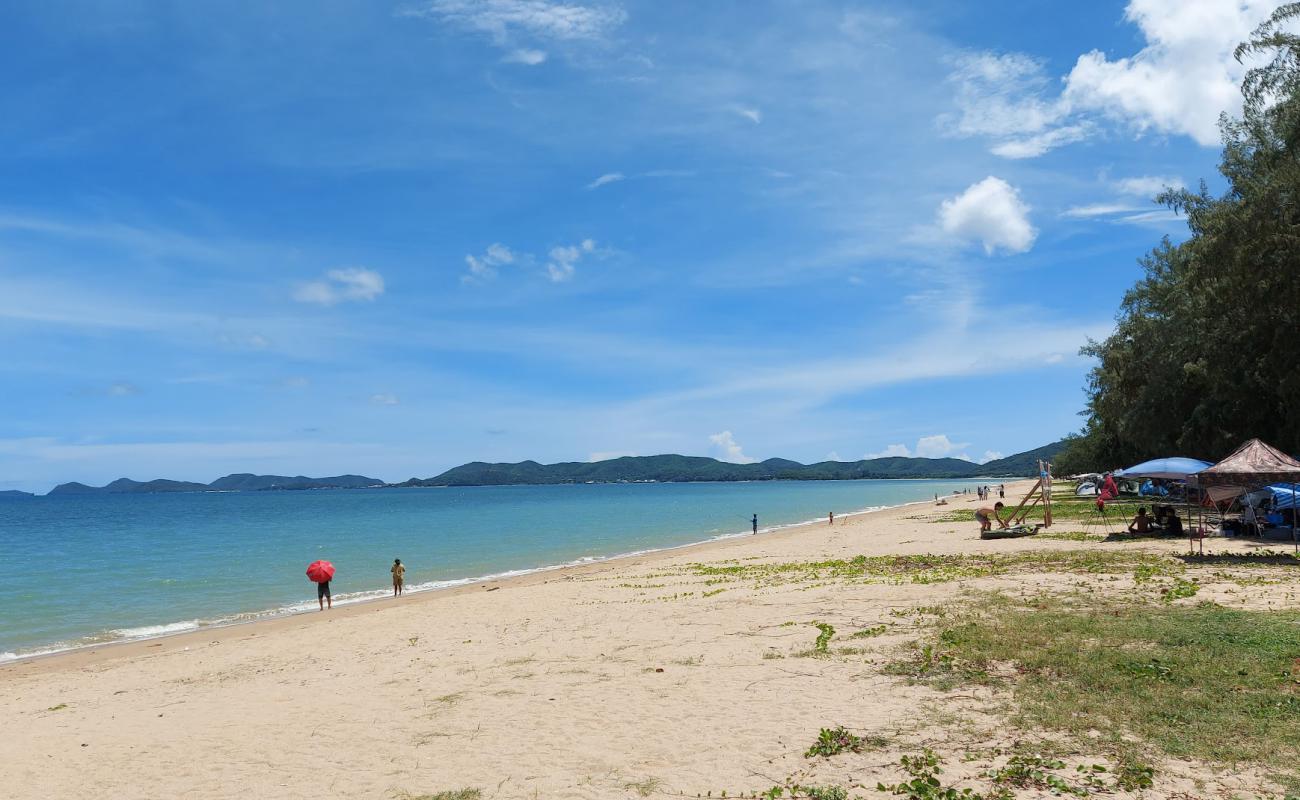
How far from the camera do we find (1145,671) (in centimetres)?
908

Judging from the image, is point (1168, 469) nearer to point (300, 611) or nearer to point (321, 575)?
point (321, 575)

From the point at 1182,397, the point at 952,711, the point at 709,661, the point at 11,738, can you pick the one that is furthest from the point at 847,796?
the point at 1182,397

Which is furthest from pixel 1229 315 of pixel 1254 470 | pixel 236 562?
pixel 236 562

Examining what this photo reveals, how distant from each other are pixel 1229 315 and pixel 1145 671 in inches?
1152

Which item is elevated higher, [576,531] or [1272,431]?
[1272,431]

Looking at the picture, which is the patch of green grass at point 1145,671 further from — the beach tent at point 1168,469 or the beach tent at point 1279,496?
the beach tent at point 1279,496

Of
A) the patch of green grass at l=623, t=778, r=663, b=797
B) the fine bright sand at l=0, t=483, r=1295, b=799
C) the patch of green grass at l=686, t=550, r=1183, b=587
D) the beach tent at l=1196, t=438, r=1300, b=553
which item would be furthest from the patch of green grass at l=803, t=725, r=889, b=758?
the beach tent at l=1196, t=438, r=1300, b=553

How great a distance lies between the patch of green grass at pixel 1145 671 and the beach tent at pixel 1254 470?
8.39 metres

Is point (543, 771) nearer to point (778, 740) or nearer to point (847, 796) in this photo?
point (778, 740)

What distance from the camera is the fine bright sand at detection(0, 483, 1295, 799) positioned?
25.3 ft

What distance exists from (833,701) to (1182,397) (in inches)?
1671

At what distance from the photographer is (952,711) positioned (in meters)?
8.55

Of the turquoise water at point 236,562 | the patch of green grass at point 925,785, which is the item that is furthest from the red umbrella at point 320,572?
the patch of green grass at point 925,785

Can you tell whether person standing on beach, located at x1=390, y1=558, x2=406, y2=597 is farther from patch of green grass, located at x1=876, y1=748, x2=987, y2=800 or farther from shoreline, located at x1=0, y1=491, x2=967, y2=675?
patch of green grass, located at x1=876, y1=748, x2=987, y2=800
